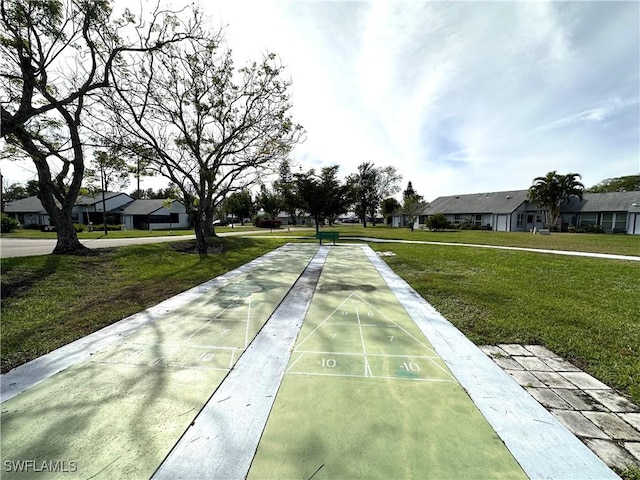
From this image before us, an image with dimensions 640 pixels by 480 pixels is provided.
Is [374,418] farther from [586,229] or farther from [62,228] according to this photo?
[586,229]

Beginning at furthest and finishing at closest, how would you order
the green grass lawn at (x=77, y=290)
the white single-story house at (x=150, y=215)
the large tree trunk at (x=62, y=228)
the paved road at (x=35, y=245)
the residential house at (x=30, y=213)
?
the white single-story house at (x=150, y=215), the residential house at (x=30, y=213), the paved road at (x=35, y=245), the large tree trunk at (x=62, y=228), the green grass lawn at (x=77, y=290)

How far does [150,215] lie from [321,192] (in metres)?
25.9

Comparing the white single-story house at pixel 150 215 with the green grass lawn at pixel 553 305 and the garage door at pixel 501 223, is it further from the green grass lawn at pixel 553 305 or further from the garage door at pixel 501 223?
the garage door at pixel 501 223

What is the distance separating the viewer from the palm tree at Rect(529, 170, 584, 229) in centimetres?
3103

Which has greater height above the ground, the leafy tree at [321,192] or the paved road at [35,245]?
the leafy tree at [321,192]

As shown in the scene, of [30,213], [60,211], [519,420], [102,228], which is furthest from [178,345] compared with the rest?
[30,213]

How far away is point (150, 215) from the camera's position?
37.7 metres

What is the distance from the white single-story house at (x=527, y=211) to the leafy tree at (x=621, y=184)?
60.1ft

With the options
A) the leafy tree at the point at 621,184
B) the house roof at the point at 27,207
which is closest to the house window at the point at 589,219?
the leafy tree at the point at 621,184

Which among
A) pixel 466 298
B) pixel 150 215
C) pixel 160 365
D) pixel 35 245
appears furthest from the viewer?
pixel 150 215

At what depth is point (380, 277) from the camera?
8.41 metres

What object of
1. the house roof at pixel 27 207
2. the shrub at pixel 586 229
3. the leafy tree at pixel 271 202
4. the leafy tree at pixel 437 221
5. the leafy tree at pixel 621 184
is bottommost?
the shrub at pixel 586 229

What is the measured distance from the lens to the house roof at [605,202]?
28609 mm

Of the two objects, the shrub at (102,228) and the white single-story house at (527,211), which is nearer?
the white single-story house at (527,211)
